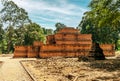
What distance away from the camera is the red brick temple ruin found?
44.3m

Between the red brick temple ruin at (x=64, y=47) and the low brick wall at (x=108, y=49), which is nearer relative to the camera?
the red brick temple ruin at (x=64, y=47)

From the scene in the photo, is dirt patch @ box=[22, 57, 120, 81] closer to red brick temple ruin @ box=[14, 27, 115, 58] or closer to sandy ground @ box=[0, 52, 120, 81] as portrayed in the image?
sandy ground @ box=[0, 52, 120, 81]

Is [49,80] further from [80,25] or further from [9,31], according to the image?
[80,25]

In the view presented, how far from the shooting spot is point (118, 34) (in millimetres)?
80375

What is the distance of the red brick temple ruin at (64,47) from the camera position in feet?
145

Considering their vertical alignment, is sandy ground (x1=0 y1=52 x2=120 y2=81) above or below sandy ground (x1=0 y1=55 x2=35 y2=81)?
below

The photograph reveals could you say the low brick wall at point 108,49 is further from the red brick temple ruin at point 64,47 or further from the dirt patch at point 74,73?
the dirt patch at point 74,73

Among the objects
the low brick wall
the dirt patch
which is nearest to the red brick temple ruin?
the low brick wall

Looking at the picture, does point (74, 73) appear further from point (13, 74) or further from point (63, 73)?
point (13, 74)

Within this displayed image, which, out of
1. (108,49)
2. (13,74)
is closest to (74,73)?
(13,74)

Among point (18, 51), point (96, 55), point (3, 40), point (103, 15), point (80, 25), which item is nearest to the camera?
point (103, 15)

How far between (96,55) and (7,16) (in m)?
37.8

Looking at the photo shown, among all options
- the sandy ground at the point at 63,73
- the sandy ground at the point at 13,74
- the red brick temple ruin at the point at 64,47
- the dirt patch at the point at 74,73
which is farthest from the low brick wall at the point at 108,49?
the sandy ground at the point at 13,74

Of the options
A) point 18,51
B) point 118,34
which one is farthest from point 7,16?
point 118,34
